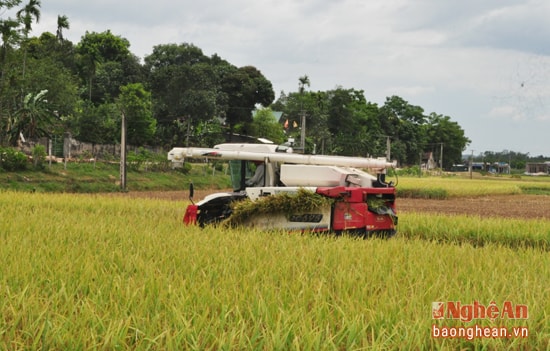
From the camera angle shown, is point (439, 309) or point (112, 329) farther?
point (439, 309)

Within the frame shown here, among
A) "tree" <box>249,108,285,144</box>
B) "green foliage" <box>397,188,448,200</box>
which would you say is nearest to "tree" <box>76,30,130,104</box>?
"tree" <box>249,108,285,144</box>

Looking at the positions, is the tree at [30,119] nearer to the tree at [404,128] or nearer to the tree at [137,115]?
the tree at [137,115]

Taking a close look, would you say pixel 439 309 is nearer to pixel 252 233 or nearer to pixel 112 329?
pixel 112 329

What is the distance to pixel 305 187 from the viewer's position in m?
8.70

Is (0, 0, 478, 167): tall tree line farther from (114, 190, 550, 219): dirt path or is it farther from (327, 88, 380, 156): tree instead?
(114, 190, 550, 219): dirt path

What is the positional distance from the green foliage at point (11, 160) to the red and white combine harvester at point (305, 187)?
1656 cm

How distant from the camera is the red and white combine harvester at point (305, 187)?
8.39m

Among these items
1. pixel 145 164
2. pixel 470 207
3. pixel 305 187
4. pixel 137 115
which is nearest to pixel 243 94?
pixel 137 115

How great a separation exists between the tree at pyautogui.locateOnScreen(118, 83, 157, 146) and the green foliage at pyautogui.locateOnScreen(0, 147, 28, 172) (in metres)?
15.5

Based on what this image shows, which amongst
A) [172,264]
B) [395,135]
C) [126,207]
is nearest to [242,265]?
[172,264]

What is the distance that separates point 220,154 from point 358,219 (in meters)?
2.53

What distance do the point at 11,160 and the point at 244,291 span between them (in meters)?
22.5

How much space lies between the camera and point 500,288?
4.65 m

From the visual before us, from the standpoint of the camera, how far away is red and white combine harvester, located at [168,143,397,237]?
839 centimetres
